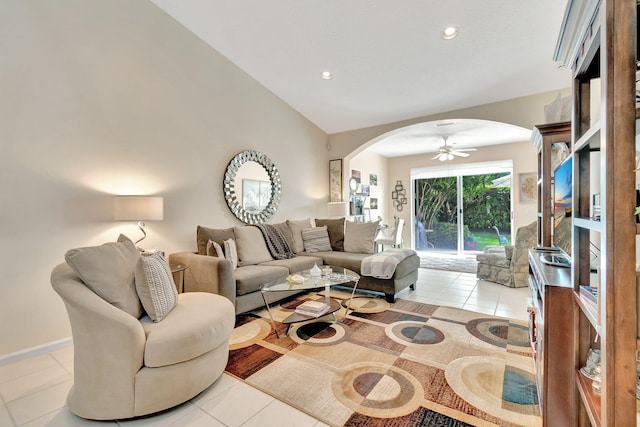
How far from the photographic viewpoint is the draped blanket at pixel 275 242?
3928 mm

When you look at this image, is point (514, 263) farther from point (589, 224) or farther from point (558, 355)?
point (589, 224)

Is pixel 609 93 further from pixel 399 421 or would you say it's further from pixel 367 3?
pixel 367 3

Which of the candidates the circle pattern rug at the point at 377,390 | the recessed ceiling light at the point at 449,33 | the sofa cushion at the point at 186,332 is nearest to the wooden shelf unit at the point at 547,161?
the recessed ceiling light at the point at 449,33

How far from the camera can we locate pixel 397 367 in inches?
80.5

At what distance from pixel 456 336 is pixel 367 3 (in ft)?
10.4

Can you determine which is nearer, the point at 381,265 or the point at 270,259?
the point at 381,265

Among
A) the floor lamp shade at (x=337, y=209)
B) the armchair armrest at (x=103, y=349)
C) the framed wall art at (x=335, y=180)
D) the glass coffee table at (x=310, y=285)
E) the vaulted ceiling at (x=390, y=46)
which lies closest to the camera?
the armchair armrest at (x=103, y=349)

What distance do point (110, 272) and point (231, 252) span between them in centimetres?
158

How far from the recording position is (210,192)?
12.4 ft

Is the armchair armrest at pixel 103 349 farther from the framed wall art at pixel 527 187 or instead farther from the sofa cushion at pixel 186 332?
the framed wall art at pixel 527 187

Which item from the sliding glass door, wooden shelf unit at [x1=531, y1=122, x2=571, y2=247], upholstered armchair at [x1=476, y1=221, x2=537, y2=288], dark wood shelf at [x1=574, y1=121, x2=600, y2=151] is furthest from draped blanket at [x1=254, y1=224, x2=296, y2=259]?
the sliding glass door

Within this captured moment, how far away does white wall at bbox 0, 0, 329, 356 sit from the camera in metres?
2.27

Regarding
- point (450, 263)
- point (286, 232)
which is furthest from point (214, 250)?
point (450, 263)

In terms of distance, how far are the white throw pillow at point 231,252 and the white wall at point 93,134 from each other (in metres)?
0.61
